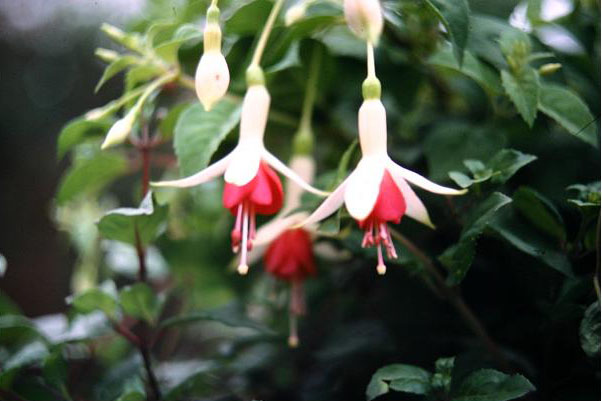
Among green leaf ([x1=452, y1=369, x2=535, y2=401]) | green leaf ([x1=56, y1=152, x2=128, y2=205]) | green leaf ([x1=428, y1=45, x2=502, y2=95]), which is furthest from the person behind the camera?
green leaf ([x1=56, y1=152, x2=128, y2=205])

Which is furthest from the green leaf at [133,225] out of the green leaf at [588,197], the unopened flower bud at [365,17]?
the green leaf at [588,197]

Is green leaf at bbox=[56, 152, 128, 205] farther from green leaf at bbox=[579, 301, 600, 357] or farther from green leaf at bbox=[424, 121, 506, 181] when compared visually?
green leaf at bbox=[579, 301, 600, 357]

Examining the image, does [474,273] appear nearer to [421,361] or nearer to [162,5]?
[421,361]

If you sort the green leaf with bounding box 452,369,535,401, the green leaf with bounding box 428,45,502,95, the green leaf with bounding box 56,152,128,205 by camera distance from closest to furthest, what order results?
the green leaf with bounding box 452,369,535,401
the green leaf with bounding box 428,45,502,95
the green leaf with bounding box 56,152,128,205

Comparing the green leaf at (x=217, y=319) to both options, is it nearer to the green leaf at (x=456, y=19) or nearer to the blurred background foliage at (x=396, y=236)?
the blurred background foliage at (x=396, y=236)

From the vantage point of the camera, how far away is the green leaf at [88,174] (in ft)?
2.05

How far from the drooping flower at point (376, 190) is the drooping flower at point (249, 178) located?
2 centimetres

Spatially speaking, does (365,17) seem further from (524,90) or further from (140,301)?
(140,301)

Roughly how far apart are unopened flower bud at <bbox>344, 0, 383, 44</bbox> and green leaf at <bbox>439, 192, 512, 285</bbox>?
138 mm

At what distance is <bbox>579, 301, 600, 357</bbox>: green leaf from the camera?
1.35 feet

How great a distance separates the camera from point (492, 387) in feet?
1.35

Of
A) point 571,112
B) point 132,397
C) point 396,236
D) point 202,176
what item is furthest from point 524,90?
point 132,397

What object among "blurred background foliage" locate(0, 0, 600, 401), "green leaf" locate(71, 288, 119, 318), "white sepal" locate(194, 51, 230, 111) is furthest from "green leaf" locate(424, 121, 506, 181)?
"green leaf" locate(71, 288, 119, 318)

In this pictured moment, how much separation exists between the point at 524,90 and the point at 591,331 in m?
0.19
